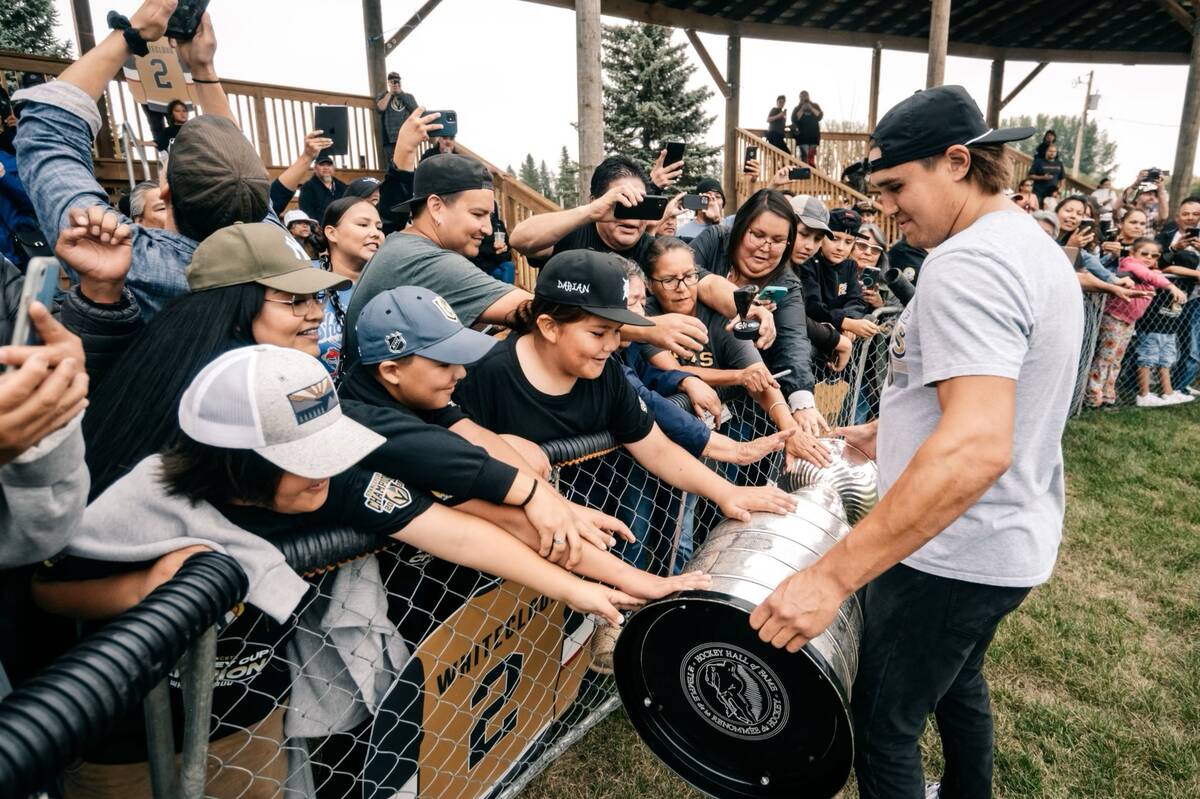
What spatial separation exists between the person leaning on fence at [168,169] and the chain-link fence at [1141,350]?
25.9ft

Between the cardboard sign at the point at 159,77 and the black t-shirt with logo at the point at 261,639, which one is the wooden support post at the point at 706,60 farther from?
the black t-shirt with logo at the point at 261,639

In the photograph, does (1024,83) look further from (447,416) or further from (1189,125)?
(447,416)

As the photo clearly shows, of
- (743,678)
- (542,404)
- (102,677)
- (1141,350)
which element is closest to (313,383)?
(102,677)

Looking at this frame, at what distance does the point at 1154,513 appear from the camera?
500cm

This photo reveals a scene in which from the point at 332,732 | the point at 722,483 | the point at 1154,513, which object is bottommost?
the point at 1154,513

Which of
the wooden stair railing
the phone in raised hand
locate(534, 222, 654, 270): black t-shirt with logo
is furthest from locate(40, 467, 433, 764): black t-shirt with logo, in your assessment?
the wooden stair railing

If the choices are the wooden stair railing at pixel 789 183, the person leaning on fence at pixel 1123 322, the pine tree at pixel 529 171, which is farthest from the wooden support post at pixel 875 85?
the pine tree at pixel 529 171

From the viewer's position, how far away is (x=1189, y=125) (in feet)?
41.1

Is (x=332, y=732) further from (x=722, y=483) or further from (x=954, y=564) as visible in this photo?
(x=954, y=564)

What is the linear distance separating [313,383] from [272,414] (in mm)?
120

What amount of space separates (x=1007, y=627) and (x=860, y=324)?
2.07 metres

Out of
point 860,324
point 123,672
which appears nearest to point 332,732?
point 123,672

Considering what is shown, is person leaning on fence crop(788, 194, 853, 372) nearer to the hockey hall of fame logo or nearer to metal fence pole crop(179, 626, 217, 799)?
the hockey hall of fame logo

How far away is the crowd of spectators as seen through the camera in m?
1.33
